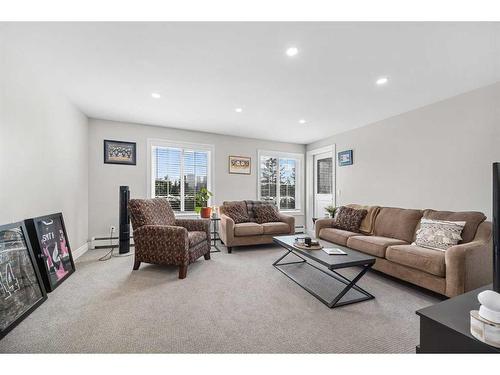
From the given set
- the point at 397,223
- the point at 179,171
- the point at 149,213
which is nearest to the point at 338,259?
the point at 397,223

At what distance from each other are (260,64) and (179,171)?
3.10m

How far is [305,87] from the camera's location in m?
2.79

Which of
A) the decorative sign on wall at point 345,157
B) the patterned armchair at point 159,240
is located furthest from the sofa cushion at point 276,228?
the decorative sign on wall at point 345,157

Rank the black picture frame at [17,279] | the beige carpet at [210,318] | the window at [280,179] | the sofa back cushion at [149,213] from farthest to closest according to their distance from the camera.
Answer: the window at [280,179], the sofa back cushion at [149,213], the black picture frame at [17,279], the beige carpet at [210,318]

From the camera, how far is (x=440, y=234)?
8.34 feet

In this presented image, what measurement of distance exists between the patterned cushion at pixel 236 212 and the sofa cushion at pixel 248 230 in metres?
0.38

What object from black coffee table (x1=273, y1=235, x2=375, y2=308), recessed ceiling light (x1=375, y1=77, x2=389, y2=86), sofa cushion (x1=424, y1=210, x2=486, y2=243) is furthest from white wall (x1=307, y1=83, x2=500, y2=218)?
black coffee table (x1=273, y1=235, x2=375, y2=308)

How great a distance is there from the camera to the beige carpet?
1.52 metres

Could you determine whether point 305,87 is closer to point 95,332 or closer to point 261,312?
point 261,312

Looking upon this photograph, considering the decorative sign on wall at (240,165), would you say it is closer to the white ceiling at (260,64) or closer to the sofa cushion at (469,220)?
the white ceiling at (260,64)

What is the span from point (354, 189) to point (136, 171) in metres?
4.34

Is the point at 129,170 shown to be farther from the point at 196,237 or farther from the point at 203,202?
the point at 196,237

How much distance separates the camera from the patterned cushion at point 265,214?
4438mm

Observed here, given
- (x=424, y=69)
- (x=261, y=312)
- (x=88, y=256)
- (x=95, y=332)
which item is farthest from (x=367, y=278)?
(x=88, y=256)
